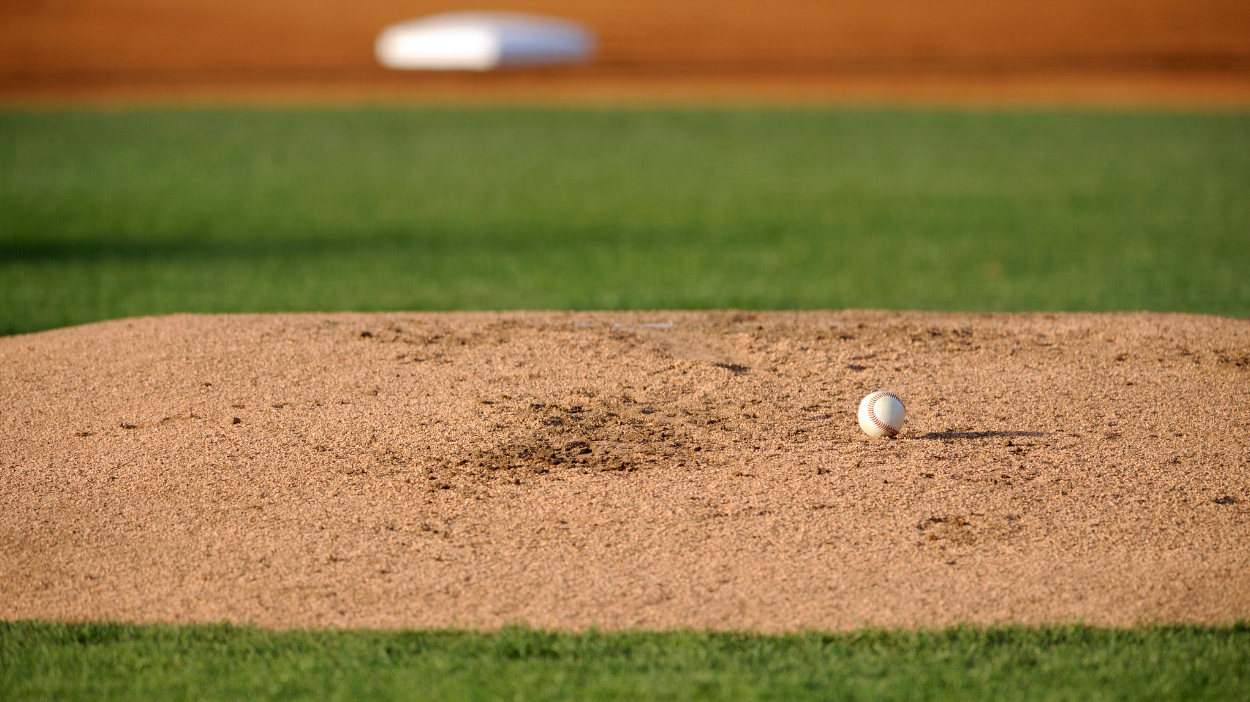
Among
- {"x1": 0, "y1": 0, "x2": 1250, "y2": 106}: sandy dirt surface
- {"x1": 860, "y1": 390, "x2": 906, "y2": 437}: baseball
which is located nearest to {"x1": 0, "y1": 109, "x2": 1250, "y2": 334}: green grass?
{"x1": 860, "y1": 390, "x2": 906, "y2": 437}: baseball

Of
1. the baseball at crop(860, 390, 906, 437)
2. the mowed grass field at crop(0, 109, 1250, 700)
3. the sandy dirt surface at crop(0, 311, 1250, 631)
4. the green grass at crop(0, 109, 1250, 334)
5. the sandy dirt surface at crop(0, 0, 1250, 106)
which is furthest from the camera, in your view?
the sandy dirt surface at crop(0, 0, 1250, 106)

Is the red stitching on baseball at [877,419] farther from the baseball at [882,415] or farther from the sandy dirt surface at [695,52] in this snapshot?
the sandy dirt surface at [695,52]

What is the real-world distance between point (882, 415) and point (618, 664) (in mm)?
1981

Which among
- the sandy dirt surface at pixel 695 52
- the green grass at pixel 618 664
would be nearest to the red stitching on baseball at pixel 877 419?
the green grass at pixel 618 664

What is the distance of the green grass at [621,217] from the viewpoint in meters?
9.89

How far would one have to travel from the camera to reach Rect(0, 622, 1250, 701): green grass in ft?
11.4

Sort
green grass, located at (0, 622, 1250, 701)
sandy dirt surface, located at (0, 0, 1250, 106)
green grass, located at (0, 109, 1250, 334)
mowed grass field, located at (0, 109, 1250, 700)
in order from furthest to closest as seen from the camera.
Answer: sandy dirt surface, located at (0, 0, 1250, 106), green grass, located at (0, 109, 1250, 334), mowed grass field, located at (0, 109, 1250, 700), green grass, located at (0, 622, 1250, 701)

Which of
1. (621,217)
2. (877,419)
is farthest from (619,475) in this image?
(621,217)

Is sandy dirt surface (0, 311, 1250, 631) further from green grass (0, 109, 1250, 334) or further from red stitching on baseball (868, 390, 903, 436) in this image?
green grass (0, 109, 1250, 334)

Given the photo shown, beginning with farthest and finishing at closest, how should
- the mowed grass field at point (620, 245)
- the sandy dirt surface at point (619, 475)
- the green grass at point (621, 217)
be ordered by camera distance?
the green grass at point (621, 217)
the sandy dirt surface at point (619, 475)
the mowed grass field at point (620, 245)

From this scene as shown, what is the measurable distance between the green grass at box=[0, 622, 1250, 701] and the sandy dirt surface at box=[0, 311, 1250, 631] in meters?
0.13

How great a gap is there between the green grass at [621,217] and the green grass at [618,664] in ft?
18.3

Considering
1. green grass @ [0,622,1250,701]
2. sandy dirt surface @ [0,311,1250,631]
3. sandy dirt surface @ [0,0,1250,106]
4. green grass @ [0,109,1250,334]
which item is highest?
sandy dirt surface @ [0,0,1250,106]

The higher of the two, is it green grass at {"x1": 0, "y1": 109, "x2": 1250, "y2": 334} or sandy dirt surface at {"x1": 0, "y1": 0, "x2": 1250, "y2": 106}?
sandy dirt surface at {"x1": 0, "y1": 0, "x2": 1250, "y2": 106}
